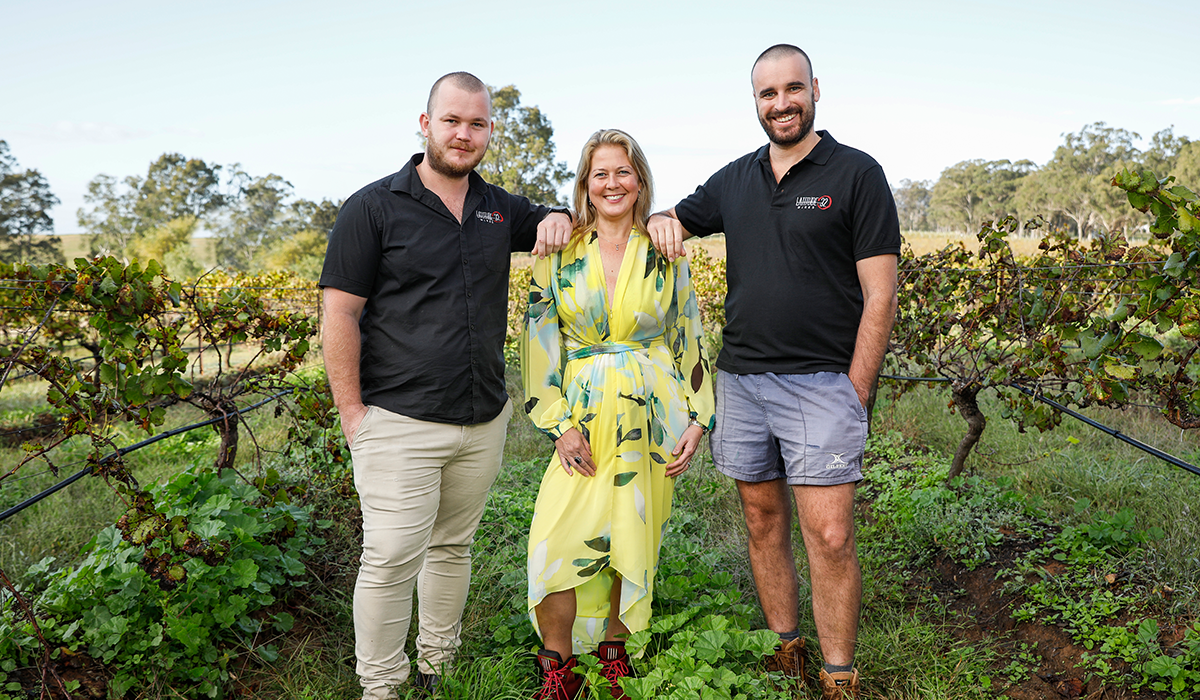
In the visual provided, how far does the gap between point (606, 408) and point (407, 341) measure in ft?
2.40

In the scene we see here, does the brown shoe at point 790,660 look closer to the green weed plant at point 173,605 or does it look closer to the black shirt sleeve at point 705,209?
the black shirt sleeve at point 705,209

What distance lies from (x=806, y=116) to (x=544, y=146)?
3432 cm

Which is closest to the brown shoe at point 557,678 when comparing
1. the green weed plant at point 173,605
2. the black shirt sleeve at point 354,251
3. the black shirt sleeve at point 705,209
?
the green weed plant at point 173,605

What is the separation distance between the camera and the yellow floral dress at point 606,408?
8.48 feet

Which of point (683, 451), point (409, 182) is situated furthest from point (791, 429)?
point (409, 182)

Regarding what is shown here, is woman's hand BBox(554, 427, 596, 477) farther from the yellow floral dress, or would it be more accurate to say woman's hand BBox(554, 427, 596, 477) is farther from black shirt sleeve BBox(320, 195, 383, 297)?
black shirt sleeve BBox(320, 195, 383, 297)

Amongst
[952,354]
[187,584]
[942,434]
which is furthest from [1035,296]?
[187,584]

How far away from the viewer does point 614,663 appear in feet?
8.69

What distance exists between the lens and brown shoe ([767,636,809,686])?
2.78 meters

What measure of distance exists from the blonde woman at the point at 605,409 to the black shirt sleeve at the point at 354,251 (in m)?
0.58

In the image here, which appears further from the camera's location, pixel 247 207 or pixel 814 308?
pixel 247 207

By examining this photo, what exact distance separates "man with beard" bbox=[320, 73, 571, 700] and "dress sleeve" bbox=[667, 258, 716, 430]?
1.68ft

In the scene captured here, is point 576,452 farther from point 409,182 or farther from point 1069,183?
point 1069,183

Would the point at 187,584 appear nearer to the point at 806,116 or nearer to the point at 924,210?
the point at 806,116
